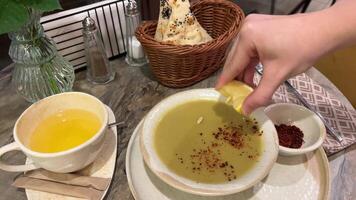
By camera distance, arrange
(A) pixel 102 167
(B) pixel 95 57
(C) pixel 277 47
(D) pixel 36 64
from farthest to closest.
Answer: (B) pixel 95 57 < (D) pixel 36 64 < (A) pixel 102 167 < (C) pixel 277 47

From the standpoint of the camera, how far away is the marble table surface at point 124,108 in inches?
27.4

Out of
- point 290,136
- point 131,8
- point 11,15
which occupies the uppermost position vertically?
point 11,15

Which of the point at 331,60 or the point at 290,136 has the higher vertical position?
the point at 290,136

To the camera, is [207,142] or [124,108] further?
[124,108]

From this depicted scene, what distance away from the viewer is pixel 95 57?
3.05 ft

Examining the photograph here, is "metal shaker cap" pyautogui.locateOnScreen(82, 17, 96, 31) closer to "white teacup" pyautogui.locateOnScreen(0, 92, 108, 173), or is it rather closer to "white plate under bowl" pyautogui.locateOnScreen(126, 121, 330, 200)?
"white teacup" pyautogui.locateOnScreen(0, 92, 108, 173)

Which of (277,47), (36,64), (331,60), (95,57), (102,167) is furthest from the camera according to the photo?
(331,60)

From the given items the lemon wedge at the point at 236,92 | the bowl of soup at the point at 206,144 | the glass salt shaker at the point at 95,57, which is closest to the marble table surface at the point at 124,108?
the glass salt shaker at the point at 95,57

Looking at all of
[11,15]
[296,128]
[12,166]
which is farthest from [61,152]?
[296,128]

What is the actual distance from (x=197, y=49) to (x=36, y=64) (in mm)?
384

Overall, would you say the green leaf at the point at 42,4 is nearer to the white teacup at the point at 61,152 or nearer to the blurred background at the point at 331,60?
the white teacup at the point at 61,152

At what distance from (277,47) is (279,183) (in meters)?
0.27

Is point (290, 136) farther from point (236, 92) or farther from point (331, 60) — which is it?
point (331, 60)

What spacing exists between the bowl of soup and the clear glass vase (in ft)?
1.01
